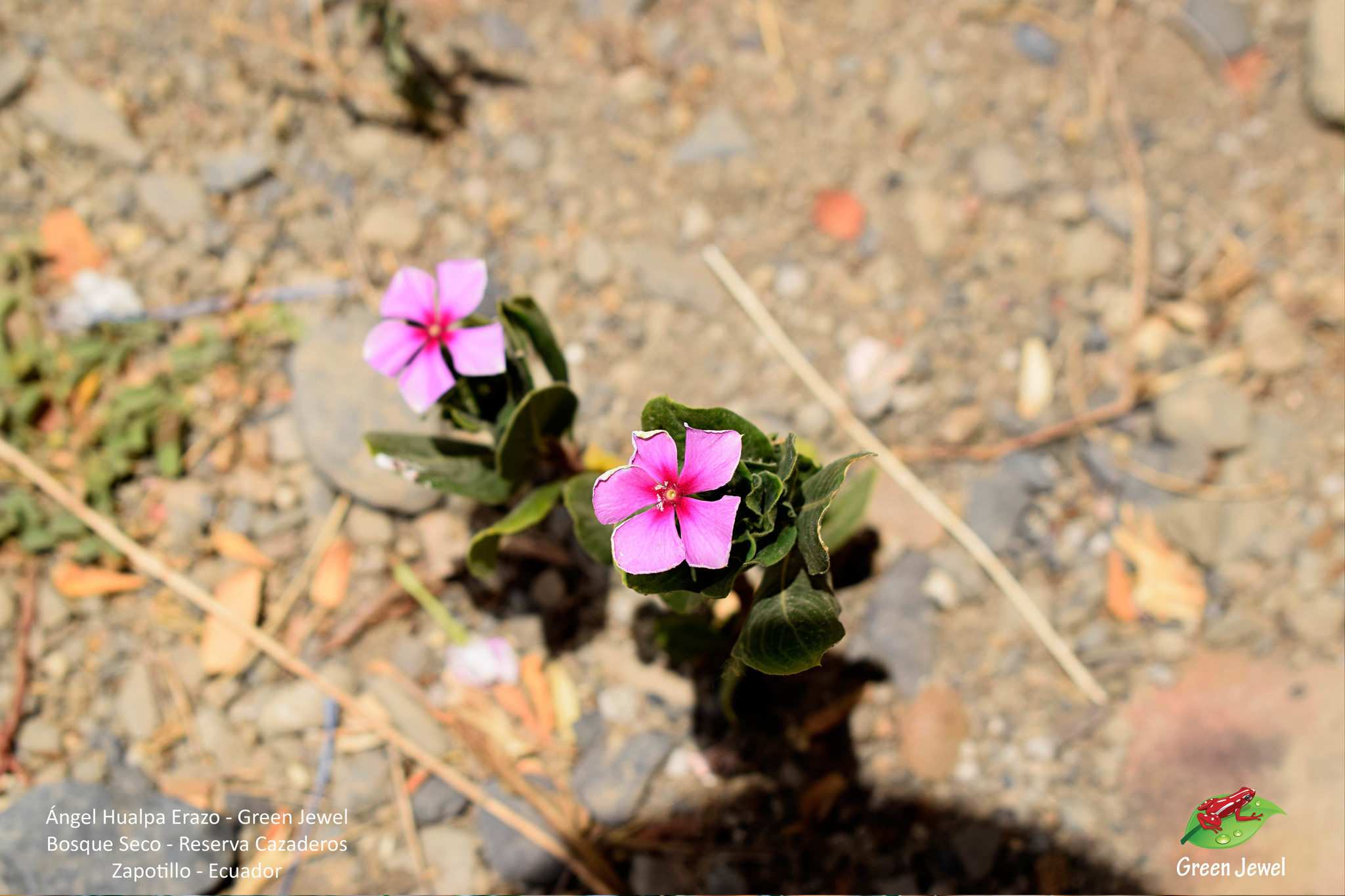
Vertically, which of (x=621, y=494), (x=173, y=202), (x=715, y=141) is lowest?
(x=621, y=494)

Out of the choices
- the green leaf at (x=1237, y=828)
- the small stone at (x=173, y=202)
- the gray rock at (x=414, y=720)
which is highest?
the small stone at (x=173, y=202)

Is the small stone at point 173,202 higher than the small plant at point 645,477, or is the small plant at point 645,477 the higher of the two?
the small stone at point 173,202

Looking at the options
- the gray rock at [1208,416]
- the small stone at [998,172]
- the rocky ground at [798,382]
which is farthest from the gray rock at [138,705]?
the gray rock at [1208,416]

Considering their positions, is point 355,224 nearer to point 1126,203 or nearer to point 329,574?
point 329,574

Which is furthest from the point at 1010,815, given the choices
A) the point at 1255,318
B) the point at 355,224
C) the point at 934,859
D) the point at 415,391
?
the point at 355,224

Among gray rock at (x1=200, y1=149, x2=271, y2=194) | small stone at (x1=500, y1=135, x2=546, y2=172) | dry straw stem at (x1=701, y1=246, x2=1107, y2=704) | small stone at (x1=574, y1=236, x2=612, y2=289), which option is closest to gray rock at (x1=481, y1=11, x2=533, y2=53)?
small stone at (x1=500, y1=135, x2=546, y2=172)

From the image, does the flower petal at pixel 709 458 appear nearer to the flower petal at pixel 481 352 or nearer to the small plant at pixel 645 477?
the small plant at pixel 645 477

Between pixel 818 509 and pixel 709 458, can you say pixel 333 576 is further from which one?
pixel 818 509

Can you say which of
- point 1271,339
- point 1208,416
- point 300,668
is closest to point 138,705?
point 300,668
